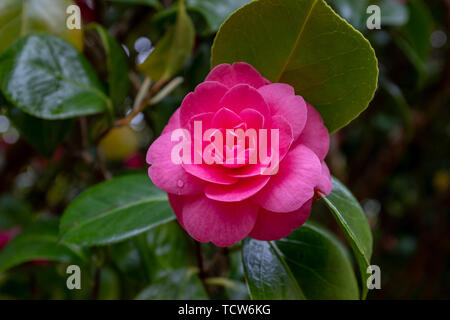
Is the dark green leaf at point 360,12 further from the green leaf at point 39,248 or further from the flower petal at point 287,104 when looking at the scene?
the green leaf at point 39,248

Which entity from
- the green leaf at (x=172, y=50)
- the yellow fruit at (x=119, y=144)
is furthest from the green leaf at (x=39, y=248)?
the yellow fruit at (x=119, y=144)

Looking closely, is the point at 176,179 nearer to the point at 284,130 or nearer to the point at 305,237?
the point at 284,130

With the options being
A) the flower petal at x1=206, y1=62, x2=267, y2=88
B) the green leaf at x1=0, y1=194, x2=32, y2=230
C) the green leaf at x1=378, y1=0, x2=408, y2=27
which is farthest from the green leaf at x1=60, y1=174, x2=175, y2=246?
the green leaf at x1=0, y1=194, x2=32, y2=230

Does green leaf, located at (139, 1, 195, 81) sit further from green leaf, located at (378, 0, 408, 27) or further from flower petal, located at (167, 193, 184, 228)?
green leaf, located at (378, 0, 408, 27)

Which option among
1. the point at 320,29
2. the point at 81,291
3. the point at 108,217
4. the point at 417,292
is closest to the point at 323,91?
the point at 320,29

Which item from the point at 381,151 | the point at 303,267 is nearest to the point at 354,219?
the point at 303,267

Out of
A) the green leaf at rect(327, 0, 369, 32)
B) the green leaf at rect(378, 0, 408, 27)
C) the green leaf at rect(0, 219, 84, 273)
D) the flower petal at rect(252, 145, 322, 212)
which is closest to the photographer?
the flower petal at rect(252, 145, 322, 212)
